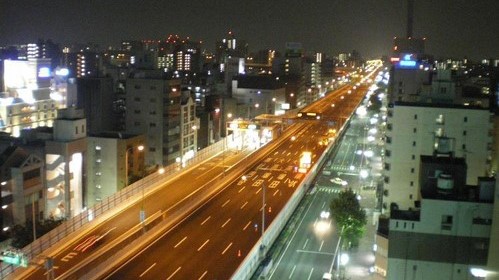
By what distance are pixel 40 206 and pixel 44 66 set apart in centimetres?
1350

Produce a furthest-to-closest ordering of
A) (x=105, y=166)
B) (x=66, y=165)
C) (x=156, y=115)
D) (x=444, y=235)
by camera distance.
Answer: (x=156, y=115), (x=105, y=166), (x=66, y=165), (x=444, y=235)

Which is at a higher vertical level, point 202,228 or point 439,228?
point 439,228

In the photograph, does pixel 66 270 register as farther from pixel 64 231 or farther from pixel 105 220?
pixel 105 220

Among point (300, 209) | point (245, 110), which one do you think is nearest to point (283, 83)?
point (245, 110)

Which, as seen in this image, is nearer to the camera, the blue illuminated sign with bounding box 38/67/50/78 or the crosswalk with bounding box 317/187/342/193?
the crosswalk with bounding box 317/187/342/193

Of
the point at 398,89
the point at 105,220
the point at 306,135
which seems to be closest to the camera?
the point at 105,220

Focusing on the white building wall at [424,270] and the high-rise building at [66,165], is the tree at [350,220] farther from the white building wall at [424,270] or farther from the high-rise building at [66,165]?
the high-rise building at [66,165]

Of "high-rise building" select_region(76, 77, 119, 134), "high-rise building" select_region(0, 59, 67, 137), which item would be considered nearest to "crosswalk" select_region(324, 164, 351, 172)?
"high-rise building" select_region(76, 77, 119, 134)

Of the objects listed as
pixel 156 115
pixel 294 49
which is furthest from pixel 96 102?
pixel 294 49

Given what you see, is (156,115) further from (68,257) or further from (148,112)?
(68,257)

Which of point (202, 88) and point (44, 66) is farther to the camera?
point (202, 88)

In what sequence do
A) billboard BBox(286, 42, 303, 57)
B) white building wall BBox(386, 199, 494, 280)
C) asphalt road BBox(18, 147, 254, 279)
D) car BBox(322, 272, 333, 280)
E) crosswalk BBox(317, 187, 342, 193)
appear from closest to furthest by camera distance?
white building wall BBox(386, 199, 494, 280) < asphalt road BBox(18, 147, 254, 279) < car BBox(322, 272, 333, 280) < crosswalk BBox(317, 187, 342, 193) < billboard BBox(286, 42, 303, 57)

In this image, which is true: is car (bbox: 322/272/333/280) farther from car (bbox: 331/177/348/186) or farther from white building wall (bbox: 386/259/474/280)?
car (bbox: 331/177/348/186)

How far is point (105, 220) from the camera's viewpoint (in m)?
16.4
